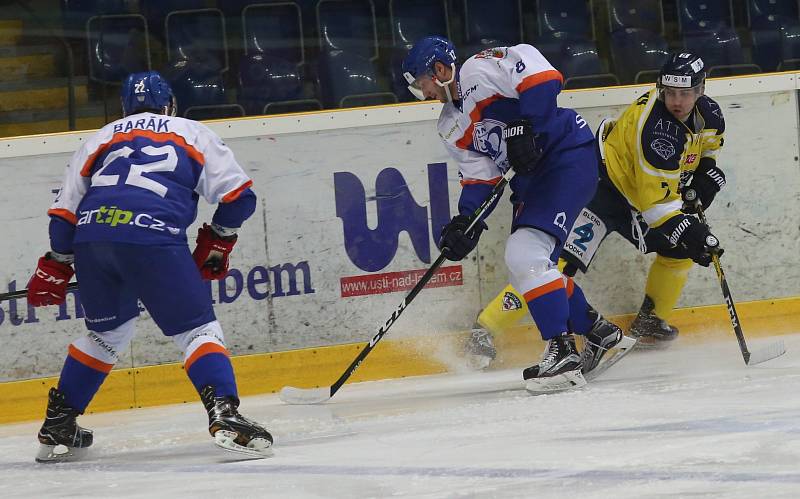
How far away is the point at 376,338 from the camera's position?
4.00 m

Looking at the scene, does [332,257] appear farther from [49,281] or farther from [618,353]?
[49,281]

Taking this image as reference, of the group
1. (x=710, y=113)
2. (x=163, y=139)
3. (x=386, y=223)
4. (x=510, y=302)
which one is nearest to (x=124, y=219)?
(x=163, y=139)

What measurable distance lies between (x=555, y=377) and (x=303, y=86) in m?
1.75

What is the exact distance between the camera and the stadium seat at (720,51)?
5.20m

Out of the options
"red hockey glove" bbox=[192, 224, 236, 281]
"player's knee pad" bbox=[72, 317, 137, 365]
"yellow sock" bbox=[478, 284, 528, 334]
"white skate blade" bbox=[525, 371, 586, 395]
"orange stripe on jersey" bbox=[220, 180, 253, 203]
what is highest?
"orange stripe on jersey" bbox=[220, 180, 253, 203]

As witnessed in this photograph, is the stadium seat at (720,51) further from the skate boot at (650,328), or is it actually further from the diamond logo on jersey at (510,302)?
the diamond logo on jersey at (510,302)

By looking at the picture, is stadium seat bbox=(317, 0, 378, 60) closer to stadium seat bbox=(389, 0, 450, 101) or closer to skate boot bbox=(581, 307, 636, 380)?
stadium seat bbox=(389, 0, 450, 101)

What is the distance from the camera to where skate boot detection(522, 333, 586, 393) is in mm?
3811

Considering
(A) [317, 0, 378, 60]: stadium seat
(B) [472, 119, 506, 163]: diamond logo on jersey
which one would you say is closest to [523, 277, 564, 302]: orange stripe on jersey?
(B) [472, 119, 506, 163]: diamond logo on jersey

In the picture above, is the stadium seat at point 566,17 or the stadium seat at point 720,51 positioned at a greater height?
the stadium seat at point 566,17

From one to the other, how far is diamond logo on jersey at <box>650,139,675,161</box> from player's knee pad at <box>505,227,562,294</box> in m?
0.53

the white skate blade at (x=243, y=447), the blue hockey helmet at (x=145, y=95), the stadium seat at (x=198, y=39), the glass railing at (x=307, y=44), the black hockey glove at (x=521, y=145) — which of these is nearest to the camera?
the white skate blade at (x=243, y=447)

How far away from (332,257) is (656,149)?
1.27 m

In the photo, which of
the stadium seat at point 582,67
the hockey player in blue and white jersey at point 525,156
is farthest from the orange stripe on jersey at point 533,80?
the stadium seat at point 582,67
